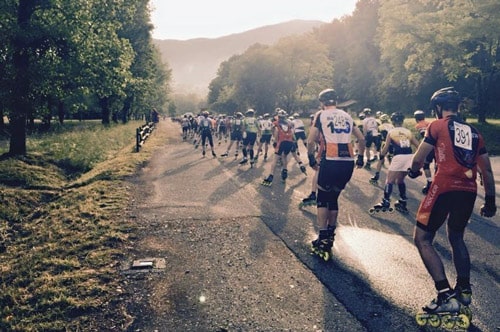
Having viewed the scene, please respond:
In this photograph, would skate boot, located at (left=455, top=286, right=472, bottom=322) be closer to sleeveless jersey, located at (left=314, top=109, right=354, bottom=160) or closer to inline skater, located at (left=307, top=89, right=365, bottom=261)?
inline skater, located at (left=307, top=89, right=365, bottom=261)

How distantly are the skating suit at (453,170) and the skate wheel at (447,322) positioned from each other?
2.94 ft

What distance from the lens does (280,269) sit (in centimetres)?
481

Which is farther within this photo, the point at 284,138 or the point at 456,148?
the point at 284,138

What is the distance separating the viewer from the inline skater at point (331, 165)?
522cm

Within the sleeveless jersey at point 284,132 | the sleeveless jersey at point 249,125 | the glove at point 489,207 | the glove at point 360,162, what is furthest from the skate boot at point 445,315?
the sleeveless jersey at point 249,125

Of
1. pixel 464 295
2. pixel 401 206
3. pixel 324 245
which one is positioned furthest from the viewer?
pixel 401 206

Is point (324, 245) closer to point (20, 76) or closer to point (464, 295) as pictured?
point (464, 295)

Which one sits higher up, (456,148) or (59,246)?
(456,148)

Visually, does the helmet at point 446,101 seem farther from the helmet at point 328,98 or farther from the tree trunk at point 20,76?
→ the tree trunk at point 20,76

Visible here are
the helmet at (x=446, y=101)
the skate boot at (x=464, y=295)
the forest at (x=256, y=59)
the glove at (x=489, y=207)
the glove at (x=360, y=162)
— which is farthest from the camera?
the forest at (x=256, y=59)

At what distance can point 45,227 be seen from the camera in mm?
6605

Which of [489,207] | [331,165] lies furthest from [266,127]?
[489,207]

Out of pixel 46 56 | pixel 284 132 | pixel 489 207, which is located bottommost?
pixel 489 207

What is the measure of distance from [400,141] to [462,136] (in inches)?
175
